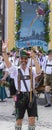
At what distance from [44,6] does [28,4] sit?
652 mm

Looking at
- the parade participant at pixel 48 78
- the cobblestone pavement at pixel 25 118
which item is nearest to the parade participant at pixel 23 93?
the cobblestone pavement at pixel 25 118

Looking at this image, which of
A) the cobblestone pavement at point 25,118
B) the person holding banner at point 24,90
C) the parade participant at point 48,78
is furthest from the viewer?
the parade participant at point 48,78

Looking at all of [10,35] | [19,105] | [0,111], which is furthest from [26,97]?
[10,35]

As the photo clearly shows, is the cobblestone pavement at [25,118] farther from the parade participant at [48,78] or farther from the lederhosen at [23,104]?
the lederhosen at [23,104]

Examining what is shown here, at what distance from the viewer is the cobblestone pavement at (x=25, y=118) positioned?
840 centimetres

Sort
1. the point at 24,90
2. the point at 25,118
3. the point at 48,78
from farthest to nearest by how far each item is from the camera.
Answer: the point at 48,78 < the point at 25,118 < the point at 24,90

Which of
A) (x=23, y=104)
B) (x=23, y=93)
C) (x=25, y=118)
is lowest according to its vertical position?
(x=25, y=118)

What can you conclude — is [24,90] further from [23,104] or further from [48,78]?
[48,78]

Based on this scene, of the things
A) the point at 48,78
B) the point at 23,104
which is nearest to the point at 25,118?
the point at 48,78

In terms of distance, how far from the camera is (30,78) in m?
6.48

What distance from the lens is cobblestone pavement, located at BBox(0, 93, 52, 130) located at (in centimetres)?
840

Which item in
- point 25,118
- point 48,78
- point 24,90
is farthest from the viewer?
point 48,78

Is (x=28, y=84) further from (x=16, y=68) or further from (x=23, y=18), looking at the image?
Result: (x=23, y=18)

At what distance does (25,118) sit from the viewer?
937cm
